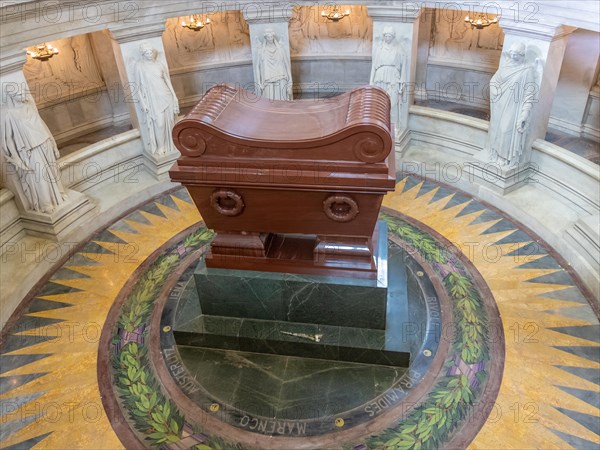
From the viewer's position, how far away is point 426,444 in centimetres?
371

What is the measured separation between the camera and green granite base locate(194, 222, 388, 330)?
4.13m

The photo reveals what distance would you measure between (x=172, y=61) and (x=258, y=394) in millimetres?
7384

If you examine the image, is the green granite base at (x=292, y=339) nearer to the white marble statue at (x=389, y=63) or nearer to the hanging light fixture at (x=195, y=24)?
the white marble statue at (x=389, y=63)

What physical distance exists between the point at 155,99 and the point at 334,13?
164 inches

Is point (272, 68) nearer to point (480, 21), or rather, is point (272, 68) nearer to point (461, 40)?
point (480, 21)

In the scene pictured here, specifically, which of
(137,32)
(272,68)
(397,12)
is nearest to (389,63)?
(397,12)

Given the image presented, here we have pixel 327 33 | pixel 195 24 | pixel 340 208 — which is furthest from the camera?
pixel 327 33

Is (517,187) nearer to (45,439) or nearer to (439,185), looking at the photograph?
(439,185)

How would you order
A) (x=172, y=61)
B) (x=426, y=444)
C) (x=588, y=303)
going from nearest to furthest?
(x=426, y=444) → (x=588, y=303) → (x=172, y=61)

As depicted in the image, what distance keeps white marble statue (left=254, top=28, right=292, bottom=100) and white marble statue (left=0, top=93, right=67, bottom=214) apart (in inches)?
129

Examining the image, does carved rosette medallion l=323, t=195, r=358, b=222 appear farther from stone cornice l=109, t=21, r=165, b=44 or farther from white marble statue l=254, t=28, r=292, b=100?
stone cornice l=109, t=21, r=165, b=44

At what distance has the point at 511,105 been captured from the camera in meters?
6.07

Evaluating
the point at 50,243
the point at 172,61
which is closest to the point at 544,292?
the point at 50,243

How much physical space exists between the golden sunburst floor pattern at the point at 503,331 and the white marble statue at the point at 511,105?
0.81 m
